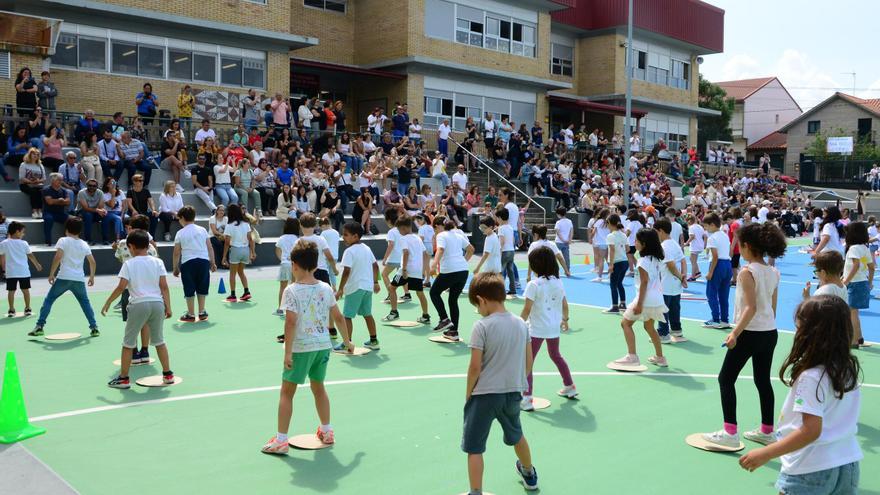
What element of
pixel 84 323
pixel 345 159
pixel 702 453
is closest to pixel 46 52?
pixel 345 159

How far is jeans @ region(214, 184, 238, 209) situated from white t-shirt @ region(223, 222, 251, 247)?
7.17 metres

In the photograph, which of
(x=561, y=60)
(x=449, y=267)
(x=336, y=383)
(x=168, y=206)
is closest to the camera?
(x=336, y=383)

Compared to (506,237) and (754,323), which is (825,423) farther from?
(506,237)

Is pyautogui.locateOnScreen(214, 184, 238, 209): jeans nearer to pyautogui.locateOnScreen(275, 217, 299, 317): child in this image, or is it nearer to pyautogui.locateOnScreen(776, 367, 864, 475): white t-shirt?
Answer: pyautogui.locateOnScreen(275, 217, 299, 317): child

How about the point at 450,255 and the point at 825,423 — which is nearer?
the point at 825,423

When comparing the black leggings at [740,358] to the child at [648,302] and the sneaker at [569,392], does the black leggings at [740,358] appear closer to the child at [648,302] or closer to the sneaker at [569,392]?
the sneaker at [569,392]

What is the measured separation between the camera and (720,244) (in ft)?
38.8

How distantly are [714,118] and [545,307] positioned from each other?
64.3 metres

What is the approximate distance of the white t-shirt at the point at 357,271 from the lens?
32.5 ft

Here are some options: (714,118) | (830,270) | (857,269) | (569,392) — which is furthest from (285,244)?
(714,118)

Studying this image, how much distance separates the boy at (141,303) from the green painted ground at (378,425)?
0.94 ft

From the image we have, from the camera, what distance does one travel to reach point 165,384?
823cm

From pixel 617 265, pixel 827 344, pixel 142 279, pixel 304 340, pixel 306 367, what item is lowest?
pixel 306 367

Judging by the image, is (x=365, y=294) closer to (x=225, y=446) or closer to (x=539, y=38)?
(x=225, y=446)
